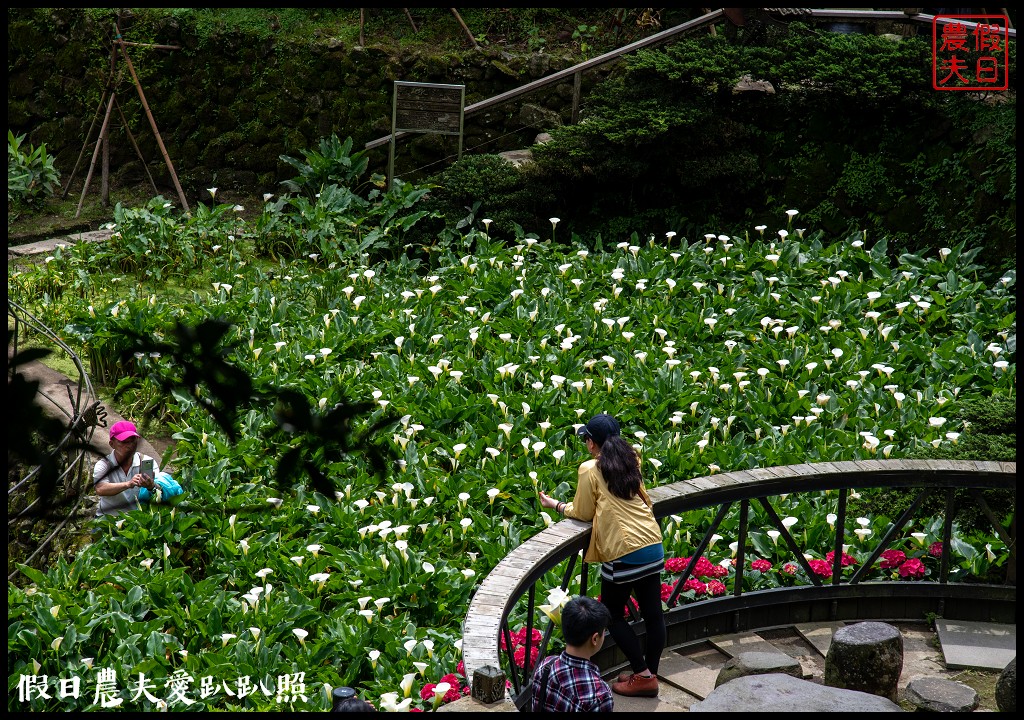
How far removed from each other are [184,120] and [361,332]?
521cm

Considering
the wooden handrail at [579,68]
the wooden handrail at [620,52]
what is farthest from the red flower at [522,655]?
the wooden handrail at [579,68]

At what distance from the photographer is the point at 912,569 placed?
502 cm

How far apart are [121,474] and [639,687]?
329 cm

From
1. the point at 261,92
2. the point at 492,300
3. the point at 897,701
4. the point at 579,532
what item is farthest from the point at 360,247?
the point at 897,701

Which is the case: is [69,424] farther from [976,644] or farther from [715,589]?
[976,644]

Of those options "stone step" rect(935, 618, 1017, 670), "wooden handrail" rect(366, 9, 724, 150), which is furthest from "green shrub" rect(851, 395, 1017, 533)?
"wooden handrail" rect(366, 9, 724, 150)

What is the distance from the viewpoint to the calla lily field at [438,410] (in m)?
4.78

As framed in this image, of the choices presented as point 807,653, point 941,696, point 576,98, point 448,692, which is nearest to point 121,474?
point 448,692

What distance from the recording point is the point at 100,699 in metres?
4.51

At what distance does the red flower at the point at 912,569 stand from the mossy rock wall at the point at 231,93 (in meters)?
7.05

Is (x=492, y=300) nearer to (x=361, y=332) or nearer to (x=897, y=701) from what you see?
(x=361, y=332)

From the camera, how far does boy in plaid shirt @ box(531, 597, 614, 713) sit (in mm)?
3180

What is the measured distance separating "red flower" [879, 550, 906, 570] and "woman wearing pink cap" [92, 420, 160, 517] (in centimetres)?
404

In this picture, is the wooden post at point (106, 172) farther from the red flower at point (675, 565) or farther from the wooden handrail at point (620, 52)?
the red flower at point (675, 565)
